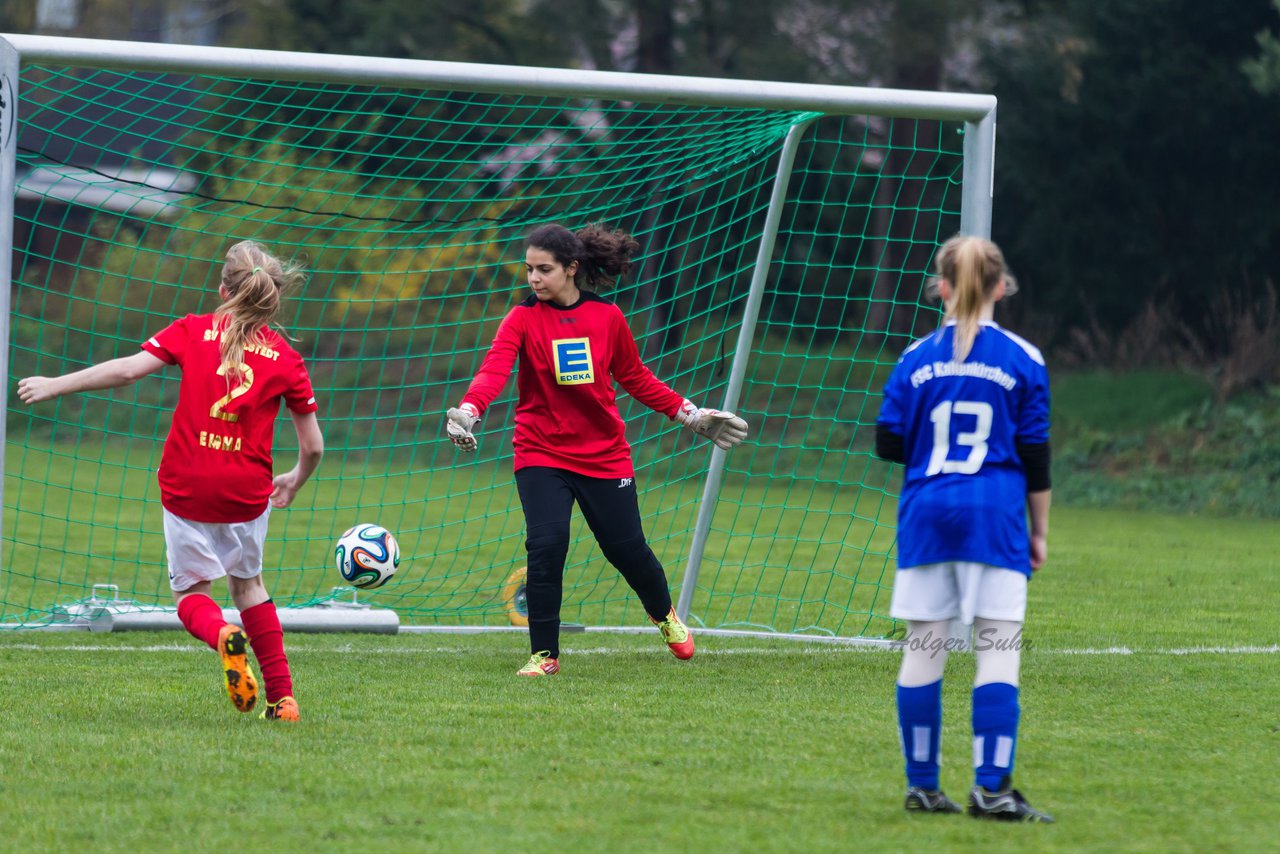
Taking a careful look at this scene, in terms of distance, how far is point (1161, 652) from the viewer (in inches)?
263

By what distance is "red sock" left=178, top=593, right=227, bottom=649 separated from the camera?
15.9 feet

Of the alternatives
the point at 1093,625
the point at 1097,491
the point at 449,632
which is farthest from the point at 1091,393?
the point at 449,632

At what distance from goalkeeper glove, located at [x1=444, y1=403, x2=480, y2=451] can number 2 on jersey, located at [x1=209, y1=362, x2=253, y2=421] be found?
2.33 feet

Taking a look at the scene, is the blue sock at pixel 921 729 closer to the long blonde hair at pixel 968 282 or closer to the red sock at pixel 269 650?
the long blonde hair at pixel 968 282

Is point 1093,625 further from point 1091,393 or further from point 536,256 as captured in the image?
point 1091,393

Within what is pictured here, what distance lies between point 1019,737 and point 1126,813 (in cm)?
96

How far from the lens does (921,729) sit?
3.81 meters

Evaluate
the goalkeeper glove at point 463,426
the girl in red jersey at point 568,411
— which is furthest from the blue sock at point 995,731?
the girl in red jersey at point 568,411

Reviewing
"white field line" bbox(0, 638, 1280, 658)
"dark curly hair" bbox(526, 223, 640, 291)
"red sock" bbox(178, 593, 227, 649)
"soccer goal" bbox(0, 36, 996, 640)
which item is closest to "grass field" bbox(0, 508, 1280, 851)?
"white field line" bbox(0, 638, 1280, 658)

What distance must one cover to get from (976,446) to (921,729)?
2.27 ft

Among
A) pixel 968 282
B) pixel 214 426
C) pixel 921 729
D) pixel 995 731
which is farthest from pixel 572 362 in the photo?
pixel 995 731

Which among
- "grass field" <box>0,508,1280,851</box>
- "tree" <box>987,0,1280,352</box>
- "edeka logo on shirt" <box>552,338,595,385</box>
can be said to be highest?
"tree" <box>987,0,1280,352</box>

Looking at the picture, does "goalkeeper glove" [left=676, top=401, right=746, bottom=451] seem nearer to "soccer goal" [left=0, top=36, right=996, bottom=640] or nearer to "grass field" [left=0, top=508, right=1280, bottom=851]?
"grass field" [left=0, top=508, right=1280, bottom=851]

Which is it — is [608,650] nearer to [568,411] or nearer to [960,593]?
[568,411]
